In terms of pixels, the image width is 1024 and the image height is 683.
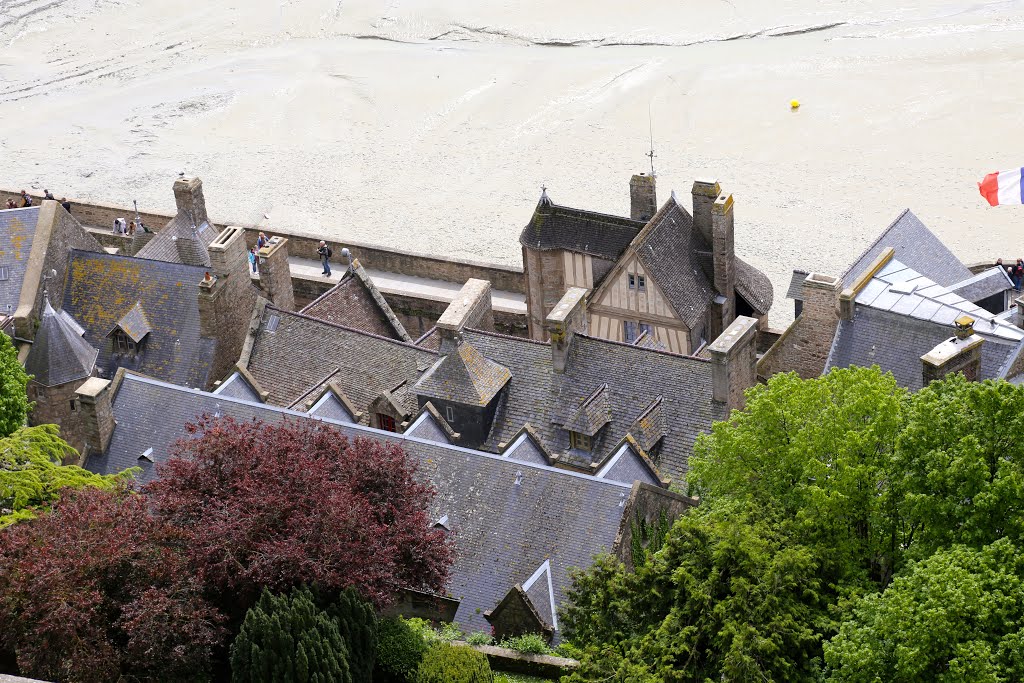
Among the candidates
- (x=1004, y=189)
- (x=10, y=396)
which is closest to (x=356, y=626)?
(x=10, y=396)

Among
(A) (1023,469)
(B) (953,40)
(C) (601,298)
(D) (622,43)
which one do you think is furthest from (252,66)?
(A) (1023,469)

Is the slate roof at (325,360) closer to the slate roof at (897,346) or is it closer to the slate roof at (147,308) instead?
the slate roof at (147,308)

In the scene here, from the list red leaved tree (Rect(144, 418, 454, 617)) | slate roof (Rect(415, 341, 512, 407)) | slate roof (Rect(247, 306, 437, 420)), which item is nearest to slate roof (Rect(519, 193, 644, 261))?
slate roof (Rect(247, 306, 437, 420))

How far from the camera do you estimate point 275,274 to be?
41.8m

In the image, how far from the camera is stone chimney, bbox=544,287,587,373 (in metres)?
35.9

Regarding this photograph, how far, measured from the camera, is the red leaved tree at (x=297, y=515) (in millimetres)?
24125

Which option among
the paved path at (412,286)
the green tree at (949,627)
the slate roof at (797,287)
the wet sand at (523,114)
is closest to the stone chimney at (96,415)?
the paved path at (412,286)

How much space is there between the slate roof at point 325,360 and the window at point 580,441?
4.39 m

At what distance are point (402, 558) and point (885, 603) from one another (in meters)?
8.17

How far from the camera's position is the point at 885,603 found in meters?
21.9

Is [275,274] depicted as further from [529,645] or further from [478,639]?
[529,645]

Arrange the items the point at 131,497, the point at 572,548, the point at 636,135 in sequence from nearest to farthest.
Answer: the point at 131,497
the point at 572,548
the point at 636,135

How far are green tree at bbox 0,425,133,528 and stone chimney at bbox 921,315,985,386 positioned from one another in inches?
653

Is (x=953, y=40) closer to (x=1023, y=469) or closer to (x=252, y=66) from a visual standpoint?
(x=252, y=66)
